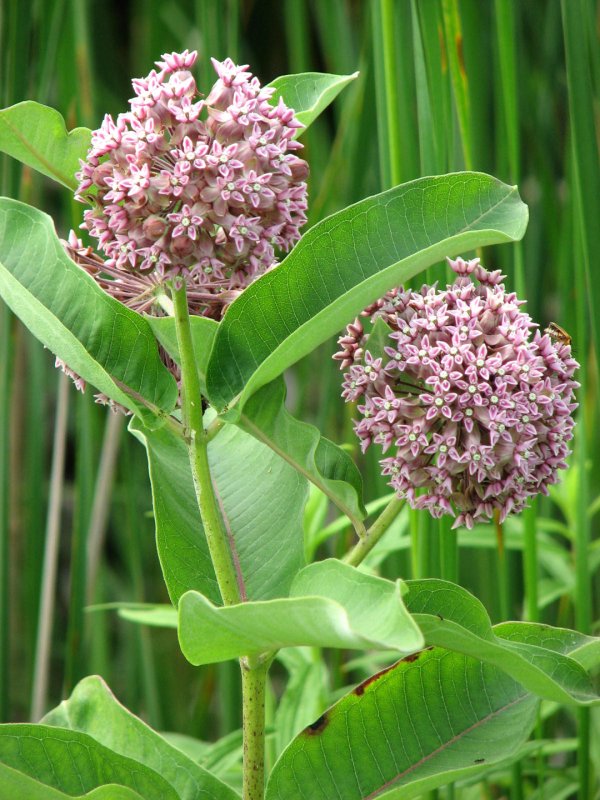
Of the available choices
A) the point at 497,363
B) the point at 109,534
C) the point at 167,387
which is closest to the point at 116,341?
the point at 167,387

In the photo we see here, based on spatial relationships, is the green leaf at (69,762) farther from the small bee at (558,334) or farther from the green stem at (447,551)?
the small bee at (558,334)

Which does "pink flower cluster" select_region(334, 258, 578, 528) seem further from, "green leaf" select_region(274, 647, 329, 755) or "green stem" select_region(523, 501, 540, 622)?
"green leaf" select_region(274, 647, 329, 755)

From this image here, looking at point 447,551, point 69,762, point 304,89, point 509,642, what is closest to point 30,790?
point 69,762

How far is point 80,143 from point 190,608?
465mm

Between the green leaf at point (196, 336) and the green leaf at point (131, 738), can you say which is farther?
the green leaf at point (131, 738)

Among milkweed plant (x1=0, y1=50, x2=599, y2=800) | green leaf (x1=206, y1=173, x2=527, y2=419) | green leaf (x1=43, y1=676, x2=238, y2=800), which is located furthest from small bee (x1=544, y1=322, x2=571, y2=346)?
green leaf (x1=43, y1=676, x2=238, y2=800)

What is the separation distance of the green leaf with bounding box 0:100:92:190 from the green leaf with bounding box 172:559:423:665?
45 cm

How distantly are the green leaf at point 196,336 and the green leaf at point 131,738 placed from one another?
374 millimetres

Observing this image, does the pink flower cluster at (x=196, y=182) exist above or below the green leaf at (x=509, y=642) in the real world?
above

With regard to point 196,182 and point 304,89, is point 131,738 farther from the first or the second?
point 304,89

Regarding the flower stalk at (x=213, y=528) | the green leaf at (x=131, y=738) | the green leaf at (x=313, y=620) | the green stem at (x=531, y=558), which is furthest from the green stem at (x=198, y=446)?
the green stem at (x=531, y=558)

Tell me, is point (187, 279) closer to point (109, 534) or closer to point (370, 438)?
point (370, 438)

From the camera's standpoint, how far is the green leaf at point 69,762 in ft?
2.89

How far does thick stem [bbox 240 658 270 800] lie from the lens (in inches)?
36.1
